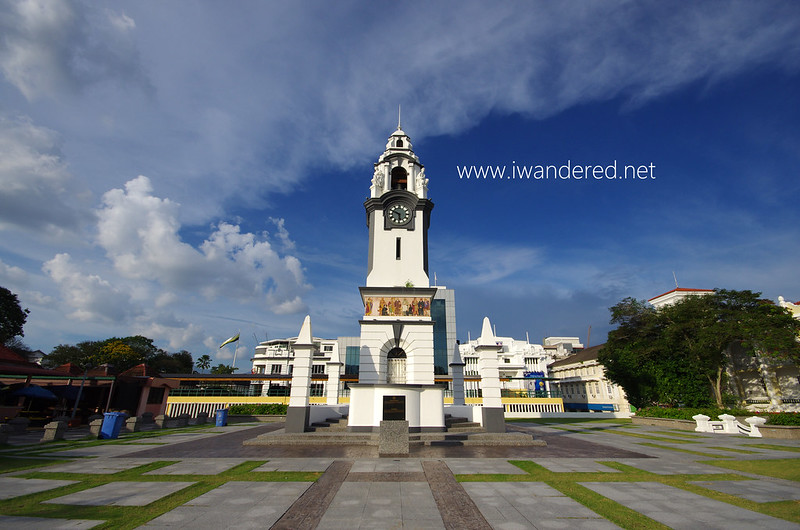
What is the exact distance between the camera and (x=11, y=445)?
1642 cm

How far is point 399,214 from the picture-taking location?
2708 centimetres

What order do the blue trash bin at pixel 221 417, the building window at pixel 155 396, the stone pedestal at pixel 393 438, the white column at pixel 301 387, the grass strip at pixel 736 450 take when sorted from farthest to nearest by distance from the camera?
the building window at pixel 155 396 → the blue trash bin at pixel 221 417 → the white column at pixel 301 387 → the grass strip at pixel 736 450 → the stone pedestal at pixel 393 438

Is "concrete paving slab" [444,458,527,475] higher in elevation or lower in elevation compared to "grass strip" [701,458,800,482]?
lower

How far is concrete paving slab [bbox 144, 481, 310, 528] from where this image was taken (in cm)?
672

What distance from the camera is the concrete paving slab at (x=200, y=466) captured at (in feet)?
35.6

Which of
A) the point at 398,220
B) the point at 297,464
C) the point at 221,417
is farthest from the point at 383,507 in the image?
the point at 221,417

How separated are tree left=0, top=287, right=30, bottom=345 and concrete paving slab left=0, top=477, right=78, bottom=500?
195 feet

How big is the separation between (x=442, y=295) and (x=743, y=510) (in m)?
83.8

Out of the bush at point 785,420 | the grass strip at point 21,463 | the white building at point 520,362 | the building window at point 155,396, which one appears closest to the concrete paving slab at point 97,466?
the grass strip at point 21,463

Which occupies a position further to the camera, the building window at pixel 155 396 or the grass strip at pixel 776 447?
the building window at pixel 155 396

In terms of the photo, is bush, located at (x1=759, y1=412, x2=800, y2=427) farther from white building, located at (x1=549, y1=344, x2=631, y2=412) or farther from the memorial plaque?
white building, located at (x1=549, y1=344, x2=631, y2=412)

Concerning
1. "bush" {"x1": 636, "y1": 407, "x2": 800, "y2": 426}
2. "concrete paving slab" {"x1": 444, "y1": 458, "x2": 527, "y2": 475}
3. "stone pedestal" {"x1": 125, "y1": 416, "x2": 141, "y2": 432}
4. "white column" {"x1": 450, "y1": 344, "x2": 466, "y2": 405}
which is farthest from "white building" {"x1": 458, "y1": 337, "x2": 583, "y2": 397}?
"concrete paving slab" {"x1": 444, "y1": 458, "x2": 527, "y2": 475}

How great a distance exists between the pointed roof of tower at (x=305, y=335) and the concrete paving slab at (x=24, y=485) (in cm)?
1097

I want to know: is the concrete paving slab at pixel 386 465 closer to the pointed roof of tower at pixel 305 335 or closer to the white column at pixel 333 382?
the pointed roof of tower at pixel 305 335
